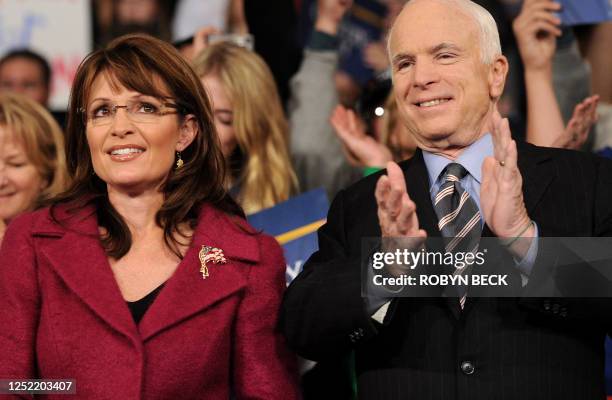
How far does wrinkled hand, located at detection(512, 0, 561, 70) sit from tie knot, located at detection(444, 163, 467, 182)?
1298mm

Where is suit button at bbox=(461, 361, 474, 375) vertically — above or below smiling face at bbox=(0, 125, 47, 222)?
below

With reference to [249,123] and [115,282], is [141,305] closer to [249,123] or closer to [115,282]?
[115,282]

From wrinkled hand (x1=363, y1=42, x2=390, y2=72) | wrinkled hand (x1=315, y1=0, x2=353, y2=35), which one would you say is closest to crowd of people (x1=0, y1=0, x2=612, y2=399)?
wrinkled hand (x1=315, y1=0, x2=353, y2=35)

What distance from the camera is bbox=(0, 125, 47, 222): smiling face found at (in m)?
3.78

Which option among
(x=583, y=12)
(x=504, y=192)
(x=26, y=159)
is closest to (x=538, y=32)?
(x=583, y=12)

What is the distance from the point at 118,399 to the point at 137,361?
0.34 ft

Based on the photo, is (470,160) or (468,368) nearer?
(468,368)

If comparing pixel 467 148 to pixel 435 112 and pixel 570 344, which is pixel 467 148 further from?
pixel 570 344

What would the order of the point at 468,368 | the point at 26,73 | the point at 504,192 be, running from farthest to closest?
the point at 26,73
the point at 468,368
the point at 504,192

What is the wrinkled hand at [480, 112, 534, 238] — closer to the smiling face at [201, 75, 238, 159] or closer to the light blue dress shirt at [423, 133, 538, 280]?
the light blue dress shirt at [423, 133, 538, 280]

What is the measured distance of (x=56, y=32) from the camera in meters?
4.93

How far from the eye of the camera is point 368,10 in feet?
14.6

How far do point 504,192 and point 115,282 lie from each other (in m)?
1.00

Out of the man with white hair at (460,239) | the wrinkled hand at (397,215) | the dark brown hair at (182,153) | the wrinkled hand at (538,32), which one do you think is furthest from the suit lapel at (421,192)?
the wrinkled hand at (538,32)
